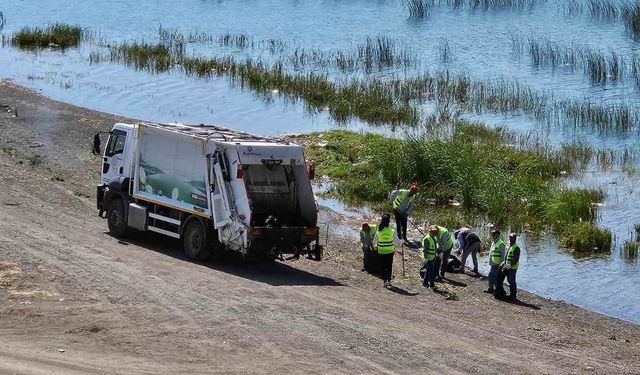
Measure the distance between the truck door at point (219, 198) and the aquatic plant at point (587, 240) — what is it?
10568mm

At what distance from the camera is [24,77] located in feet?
170

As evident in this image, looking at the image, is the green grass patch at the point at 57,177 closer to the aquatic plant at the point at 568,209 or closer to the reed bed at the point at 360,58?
the aquatic plant at the point at 568,209

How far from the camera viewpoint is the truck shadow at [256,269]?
23344mm

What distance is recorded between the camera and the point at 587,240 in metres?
29.5

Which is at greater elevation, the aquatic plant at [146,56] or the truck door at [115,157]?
the truck door at [115,157]

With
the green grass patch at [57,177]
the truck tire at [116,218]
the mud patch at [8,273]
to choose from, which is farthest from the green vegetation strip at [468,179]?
the mud patch at [8,273]

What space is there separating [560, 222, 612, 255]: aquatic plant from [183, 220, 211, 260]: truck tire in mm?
10497

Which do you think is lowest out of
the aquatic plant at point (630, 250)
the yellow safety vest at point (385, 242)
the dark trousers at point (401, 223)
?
the aquatic plant at point (630, 250)

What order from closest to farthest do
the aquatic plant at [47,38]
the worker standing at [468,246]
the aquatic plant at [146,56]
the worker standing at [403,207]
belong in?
the worker standing at [468,246] < the worker standing at [403,207] < the aquatic plant at [146,56] < the aquatic plant at [47,38]

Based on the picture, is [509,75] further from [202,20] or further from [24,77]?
[202,20]

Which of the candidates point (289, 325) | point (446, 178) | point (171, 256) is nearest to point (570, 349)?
point (289, 325)

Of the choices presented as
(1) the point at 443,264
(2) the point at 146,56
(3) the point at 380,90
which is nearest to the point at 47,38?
(2) the point at 146,56

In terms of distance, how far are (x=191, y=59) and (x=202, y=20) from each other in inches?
788

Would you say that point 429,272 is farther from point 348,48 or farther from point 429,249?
point 348,48
